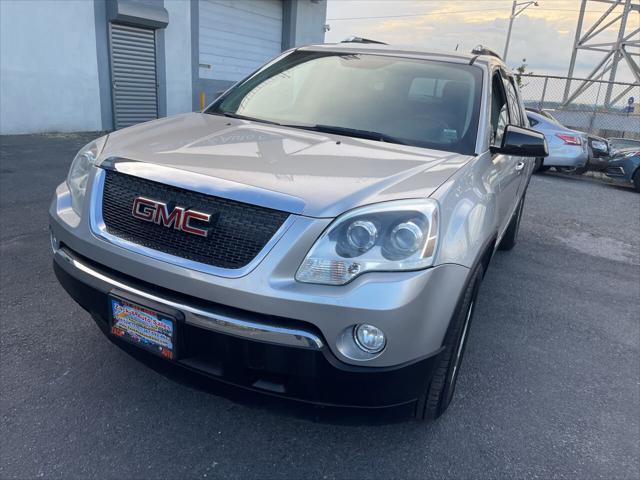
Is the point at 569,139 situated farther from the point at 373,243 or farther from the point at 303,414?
the point at 303,414

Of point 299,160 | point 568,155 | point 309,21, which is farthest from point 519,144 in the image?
point 309,21

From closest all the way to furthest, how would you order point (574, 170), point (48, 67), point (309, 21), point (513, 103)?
point (513, 103)
point (48, 67)
point (574, 170)
point (309, 21)

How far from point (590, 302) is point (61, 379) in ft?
12.8

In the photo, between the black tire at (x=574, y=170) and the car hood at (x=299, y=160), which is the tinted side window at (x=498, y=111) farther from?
the black tire at (x=574, y=170)

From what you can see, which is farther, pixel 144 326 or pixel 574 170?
pixel 574 170

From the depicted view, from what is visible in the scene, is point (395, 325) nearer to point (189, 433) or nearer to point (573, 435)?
point (189, 433)

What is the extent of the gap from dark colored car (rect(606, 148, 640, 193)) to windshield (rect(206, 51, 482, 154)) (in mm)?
8647

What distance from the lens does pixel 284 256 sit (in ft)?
5.81

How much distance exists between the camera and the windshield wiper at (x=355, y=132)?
106 inches

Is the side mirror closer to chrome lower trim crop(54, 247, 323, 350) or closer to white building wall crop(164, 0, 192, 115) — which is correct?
chrome lower trim crop(54, 247, 323, 350)

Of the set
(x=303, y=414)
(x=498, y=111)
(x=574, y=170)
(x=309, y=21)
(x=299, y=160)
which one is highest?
(x=309, y=21)

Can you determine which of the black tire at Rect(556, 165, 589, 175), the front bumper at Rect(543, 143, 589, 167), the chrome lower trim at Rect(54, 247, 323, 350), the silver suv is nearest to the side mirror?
the silver suv

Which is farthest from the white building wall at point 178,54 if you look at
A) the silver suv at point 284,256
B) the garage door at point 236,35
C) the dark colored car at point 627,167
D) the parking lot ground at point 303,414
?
the silver suv at point 284,256

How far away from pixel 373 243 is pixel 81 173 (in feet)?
4.83
